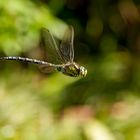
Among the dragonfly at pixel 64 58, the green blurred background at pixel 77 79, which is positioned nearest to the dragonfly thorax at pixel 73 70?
the dragonfly at pixel 64 58

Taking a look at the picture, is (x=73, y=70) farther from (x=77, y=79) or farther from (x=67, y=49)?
(x=77, y=79)

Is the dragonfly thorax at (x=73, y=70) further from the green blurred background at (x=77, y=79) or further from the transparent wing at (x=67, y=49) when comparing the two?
the green blurred background at (x=77, y=79)

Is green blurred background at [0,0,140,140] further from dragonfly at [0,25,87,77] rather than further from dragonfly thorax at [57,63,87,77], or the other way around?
dragonfly thorax at [57,63,87,77]

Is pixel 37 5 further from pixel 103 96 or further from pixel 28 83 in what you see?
pixel 103 96

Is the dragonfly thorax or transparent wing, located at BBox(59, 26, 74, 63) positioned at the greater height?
the dragonfly thorax

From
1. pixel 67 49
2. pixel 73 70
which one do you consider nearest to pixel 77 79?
pixel 67 49

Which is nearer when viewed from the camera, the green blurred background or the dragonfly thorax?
the dragonfly thorax

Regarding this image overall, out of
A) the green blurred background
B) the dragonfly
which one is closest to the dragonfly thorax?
the dragonfly
